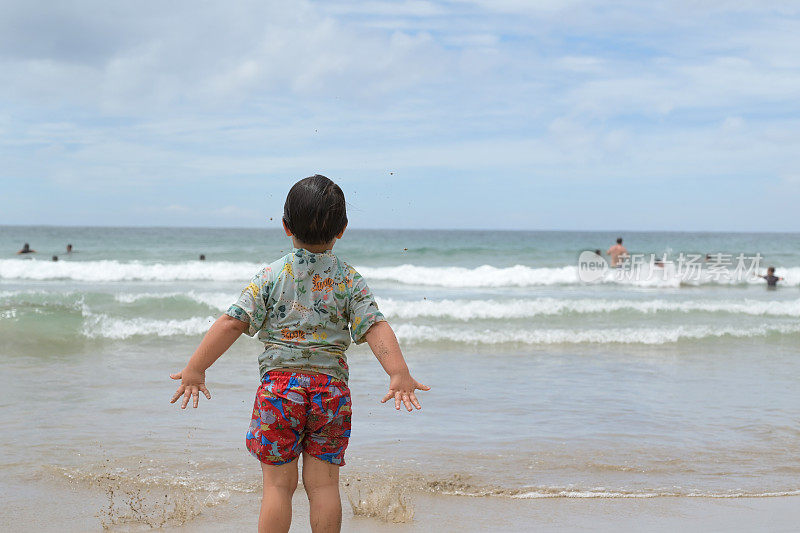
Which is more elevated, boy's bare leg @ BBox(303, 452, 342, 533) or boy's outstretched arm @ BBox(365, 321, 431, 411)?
boy's outstretched arm @ BBox(365, 321, 431, 411)

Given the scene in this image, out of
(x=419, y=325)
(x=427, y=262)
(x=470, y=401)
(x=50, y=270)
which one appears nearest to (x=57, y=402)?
(x=470, y=401)

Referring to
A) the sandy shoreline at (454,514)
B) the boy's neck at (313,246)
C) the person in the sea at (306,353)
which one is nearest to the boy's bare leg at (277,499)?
the person in the sea at (306,353)

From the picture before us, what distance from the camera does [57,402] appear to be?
6.47 metres

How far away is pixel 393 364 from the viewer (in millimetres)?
2725

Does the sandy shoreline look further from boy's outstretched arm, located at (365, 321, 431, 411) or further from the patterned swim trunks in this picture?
boy's outstretched arm, located at (365, 321, 431, 411)

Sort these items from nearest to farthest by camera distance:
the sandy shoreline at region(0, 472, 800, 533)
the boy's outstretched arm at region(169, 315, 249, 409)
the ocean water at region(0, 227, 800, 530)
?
the boy's outstretched arm at region(169, 315, 249, 409), the sandy shoreline at region(0, 472, 800, 533), the ocean water at region(0, 227, 800, 530)

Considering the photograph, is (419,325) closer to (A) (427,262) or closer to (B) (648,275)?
(B) (648,275)

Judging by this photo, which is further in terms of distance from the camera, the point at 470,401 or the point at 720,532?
the point at 470,401

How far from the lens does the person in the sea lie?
2.71 metres

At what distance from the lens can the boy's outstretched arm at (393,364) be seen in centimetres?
270

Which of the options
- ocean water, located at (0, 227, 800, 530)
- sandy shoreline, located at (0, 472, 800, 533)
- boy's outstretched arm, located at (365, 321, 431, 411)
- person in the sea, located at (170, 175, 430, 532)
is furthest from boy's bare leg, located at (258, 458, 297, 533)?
ocean water, located at (0, 227, 800, 530)

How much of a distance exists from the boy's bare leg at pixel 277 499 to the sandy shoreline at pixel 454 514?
1.03 m

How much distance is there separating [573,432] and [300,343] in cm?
354

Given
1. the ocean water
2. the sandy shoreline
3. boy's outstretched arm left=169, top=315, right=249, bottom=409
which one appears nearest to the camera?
boy's outstretched arm left=169, top=315, right=249, bottom=409
